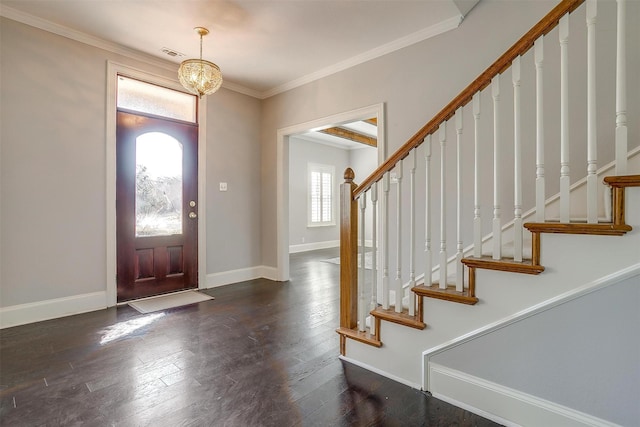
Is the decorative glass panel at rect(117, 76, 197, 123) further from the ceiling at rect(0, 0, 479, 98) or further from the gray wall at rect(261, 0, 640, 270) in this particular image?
the gray wall at rect(261, 0, 640, 270)

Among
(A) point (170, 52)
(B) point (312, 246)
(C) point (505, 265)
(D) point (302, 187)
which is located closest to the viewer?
(C) point (505, 265)

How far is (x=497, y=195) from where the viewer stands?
5.16ft

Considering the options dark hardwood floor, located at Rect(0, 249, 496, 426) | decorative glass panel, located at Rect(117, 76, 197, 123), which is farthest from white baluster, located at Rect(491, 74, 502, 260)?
decorative glass panel, located at Rect(117, 76, 197, 123)

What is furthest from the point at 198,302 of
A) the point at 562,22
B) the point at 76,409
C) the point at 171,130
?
the point at 562,22

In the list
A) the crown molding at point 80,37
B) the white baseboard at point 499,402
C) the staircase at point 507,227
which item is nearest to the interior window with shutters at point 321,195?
the crown molding at point 80,37

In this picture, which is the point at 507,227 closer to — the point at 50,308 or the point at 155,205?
the point at 155,205

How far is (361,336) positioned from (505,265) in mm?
1005

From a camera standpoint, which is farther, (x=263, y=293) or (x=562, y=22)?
(x=263, y=293)

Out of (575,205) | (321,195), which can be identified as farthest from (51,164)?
(321,195)

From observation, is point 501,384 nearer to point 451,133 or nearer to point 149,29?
point 451,133

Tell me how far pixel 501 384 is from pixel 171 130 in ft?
13.0

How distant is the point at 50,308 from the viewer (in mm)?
2949

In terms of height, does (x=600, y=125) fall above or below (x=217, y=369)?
above

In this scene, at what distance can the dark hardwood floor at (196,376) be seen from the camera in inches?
62.1
